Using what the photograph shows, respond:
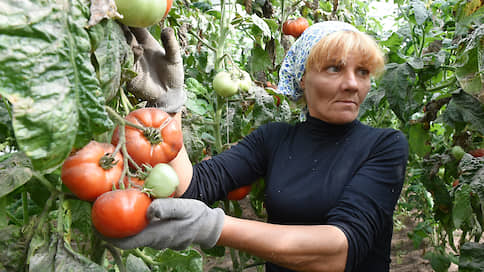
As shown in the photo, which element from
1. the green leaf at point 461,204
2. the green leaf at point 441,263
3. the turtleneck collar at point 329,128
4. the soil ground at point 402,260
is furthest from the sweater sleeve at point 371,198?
the soil ground at point 402,260

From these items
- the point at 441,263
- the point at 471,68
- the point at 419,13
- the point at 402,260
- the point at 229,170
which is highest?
the point at 419,13

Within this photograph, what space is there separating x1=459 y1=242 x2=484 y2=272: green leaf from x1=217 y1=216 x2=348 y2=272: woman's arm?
0.72 metres

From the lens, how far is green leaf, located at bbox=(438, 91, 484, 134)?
153cm

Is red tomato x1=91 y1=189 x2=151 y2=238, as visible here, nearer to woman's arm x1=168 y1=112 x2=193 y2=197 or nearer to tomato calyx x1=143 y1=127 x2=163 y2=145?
tomato calyx x1=143 y1=127 x2=163 y2=145

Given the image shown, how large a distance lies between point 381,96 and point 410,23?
1.13ft

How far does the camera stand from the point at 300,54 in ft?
4.43

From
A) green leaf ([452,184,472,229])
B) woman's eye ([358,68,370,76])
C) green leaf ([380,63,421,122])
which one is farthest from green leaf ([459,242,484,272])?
woman's eye ([358,68,370,76])

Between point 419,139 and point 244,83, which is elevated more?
point 244,83

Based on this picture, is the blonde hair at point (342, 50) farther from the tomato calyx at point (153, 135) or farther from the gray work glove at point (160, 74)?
the tomato calyx at point (153, 135)

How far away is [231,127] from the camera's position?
1.80 metres

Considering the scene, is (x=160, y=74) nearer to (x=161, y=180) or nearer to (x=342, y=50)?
(x=161, y=180)

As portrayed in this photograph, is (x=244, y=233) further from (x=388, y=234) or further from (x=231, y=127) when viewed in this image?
(x=231, y=127)

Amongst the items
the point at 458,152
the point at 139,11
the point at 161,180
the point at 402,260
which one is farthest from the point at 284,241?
the point at 402,260

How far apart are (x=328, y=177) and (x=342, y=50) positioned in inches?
15.0
